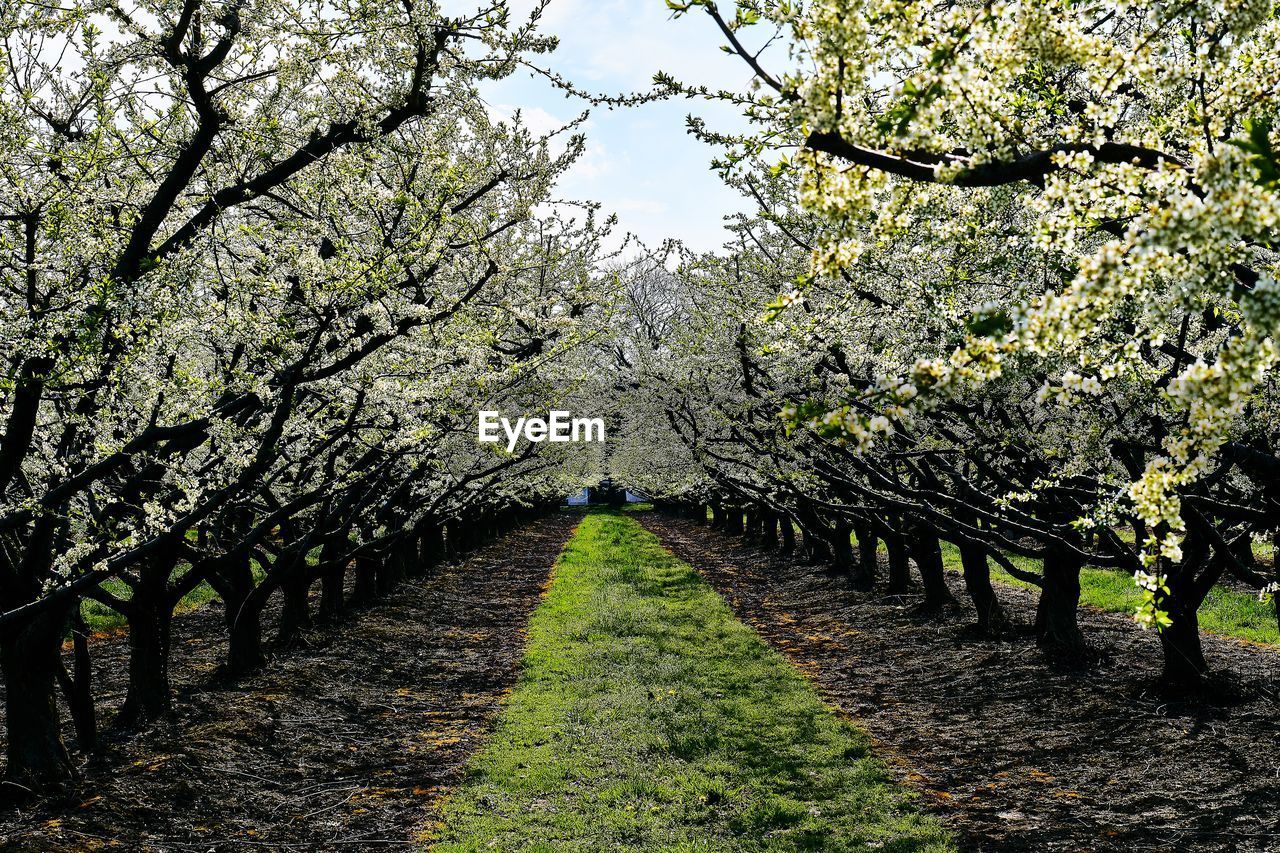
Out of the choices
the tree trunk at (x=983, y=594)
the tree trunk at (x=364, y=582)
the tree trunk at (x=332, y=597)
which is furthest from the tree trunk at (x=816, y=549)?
the tree trunk at (x=332, y=597)

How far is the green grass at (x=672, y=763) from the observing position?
22.5 ft

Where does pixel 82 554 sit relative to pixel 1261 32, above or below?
below

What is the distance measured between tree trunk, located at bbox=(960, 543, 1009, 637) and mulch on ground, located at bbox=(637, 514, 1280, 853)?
305 millimetres

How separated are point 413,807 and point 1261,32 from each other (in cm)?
802

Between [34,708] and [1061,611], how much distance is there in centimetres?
1154

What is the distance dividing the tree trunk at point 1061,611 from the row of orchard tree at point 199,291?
7.88m

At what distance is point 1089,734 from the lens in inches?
345

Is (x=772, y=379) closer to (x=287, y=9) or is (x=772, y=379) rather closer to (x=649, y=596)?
(x=649, y=596)

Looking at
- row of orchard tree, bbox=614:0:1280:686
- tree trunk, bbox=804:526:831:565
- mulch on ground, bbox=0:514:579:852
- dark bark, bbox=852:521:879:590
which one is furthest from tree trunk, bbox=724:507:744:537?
row of orchard tree, bbox=614:0:1280:686

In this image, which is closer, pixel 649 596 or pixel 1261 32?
pixel 1261 32

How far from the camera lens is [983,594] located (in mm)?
13680

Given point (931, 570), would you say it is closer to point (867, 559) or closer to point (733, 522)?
point (867, 559)

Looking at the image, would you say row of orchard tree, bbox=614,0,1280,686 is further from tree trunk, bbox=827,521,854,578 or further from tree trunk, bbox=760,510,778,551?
tree trunk, bbox=760,510,778,551

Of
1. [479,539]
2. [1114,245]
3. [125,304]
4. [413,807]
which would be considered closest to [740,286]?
[413,807]
